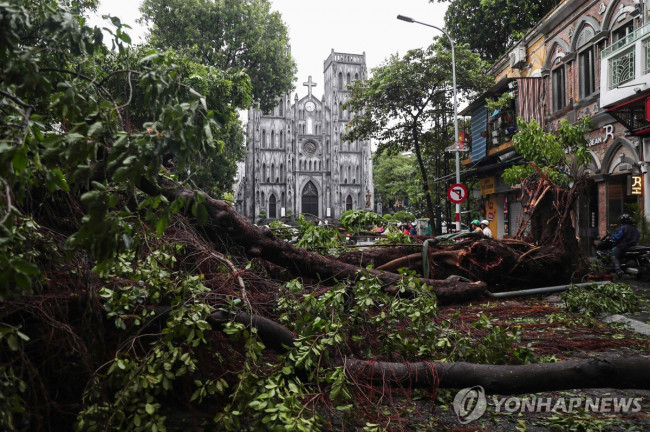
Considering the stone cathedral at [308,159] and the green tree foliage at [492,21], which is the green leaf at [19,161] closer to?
the green tree foliage at [492,21]

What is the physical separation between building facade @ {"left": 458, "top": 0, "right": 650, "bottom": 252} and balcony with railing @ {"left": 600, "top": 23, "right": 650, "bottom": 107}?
23mm

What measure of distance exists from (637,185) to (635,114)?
6.09 feet

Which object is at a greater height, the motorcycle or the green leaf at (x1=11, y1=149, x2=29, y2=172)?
the green leaf at (x1=11, y1=149, x2=29, y2=172)

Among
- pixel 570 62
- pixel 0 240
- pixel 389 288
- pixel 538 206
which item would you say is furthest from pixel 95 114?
pixel 570 62

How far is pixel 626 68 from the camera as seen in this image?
38.3 ft

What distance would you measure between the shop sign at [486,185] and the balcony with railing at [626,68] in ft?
33.5

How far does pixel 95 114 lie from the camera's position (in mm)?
1902

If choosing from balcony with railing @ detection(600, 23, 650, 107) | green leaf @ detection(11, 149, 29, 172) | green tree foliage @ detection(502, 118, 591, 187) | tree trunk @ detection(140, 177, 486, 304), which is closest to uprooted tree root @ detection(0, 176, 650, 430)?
tree trunk @ detection(140, 177, 486, 304)

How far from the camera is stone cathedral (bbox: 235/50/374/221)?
63.1 metres

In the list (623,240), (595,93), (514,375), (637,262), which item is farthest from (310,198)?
(514,375)

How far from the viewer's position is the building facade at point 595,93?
451 inches

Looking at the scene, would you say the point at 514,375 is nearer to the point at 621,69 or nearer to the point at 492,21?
the point at 621,69

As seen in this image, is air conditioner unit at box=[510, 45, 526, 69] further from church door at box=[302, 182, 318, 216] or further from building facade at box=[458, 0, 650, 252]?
church door at box=[302, 182, 318, 216]

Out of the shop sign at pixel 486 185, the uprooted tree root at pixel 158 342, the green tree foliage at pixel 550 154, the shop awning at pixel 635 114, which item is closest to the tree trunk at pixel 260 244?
the uprooted tree root at pixel 158 342
